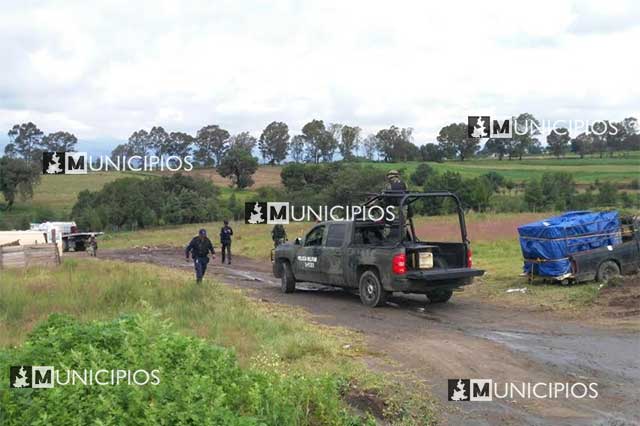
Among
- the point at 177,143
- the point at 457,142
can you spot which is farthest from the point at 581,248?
the point at 457,142

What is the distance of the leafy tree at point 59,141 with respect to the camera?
3045 centimetres

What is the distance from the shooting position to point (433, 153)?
67.8m

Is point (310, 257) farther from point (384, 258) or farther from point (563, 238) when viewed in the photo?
point (563, 238)

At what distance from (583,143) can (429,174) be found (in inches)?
1019

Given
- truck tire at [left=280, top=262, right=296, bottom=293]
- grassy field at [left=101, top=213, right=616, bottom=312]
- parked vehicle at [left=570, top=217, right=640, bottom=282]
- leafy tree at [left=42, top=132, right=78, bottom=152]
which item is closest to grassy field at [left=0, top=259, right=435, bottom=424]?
truck tire at [left=280, top=262, right=296, bottom=293]

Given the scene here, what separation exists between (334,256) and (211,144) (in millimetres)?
40410

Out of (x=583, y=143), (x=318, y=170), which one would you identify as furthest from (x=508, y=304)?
(x=583, y=143)

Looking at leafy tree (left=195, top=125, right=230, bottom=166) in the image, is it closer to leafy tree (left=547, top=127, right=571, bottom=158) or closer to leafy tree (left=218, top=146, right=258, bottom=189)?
leafy tree (left=218, top=146, right=258, bottom=189)

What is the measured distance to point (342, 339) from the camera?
10.1 m

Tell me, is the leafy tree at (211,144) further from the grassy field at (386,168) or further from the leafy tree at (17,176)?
the leafy tree at (17,176)

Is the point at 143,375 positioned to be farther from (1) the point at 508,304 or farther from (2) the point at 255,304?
(1) the point at 508,304

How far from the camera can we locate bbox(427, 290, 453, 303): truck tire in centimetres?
1423

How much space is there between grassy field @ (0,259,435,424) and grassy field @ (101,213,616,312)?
5211mm

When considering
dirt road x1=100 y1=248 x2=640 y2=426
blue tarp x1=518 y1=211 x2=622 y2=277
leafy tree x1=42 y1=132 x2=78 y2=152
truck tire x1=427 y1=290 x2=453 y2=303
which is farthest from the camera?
leafy tree x1=42 y1=132 x2=78 y2=152
